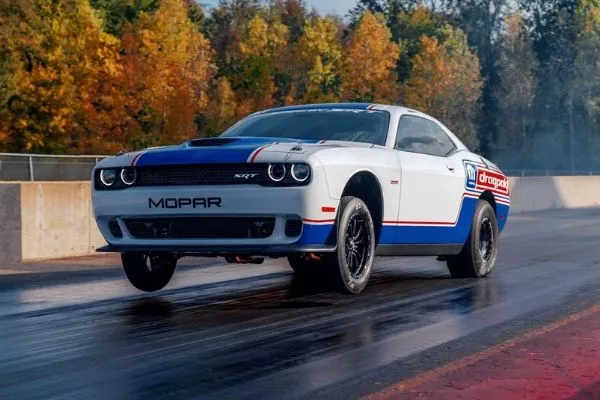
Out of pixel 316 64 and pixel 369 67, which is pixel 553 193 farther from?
pixel 369 67

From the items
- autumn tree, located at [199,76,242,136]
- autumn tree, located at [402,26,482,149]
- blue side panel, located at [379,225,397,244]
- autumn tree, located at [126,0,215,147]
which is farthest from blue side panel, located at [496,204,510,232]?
autumn tree, located at [402,26,482,149]

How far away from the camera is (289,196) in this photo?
852cm

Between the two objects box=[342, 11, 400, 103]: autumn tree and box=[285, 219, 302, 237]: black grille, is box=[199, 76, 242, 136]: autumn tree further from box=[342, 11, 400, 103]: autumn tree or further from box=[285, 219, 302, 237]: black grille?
box=[285, 219, 302, 237]: black grille

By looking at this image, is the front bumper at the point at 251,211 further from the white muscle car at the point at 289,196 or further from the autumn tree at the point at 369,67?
the autumn tree at the point at 369,67

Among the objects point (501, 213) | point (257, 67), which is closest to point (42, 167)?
point (501, 213)

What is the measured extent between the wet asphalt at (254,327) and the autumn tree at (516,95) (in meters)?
94.7

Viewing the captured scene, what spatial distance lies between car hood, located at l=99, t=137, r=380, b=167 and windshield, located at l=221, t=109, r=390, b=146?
80 centimetres

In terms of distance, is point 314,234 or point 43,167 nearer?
point 314,234

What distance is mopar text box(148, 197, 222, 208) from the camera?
8633 mm

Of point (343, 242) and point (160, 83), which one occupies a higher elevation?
point (160, 83)

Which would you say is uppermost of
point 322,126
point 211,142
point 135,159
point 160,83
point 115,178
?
point 160,83

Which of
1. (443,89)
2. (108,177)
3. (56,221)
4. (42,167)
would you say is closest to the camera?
(108,177)

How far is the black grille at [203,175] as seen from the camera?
8.57m

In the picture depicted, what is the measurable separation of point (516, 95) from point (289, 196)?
101543 millimetres
